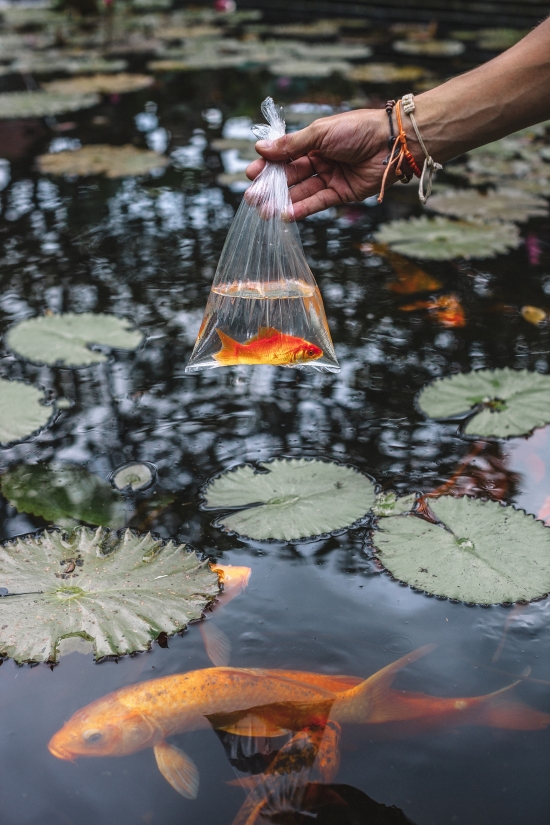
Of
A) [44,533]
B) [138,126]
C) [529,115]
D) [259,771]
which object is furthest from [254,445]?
[138,126]

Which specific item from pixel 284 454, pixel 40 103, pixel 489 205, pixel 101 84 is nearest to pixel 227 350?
pixel 284 454

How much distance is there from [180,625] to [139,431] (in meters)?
0.92

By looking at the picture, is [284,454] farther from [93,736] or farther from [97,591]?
[93,736]

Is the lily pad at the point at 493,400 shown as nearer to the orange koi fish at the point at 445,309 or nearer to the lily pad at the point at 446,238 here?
the orange koi fish at the point at 445,309

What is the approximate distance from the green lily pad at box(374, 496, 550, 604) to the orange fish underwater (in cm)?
26

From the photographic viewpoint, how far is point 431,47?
336 inches

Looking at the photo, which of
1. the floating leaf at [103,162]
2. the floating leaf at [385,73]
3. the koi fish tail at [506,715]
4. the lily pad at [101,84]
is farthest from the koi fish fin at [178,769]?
the floating leaf at [385,73]


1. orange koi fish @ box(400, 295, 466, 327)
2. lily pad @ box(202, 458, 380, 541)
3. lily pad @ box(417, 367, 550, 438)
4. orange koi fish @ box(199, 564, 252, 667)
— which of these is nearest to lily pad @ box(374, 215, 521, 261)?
orange koi fish @ box(400, 295, 466, 327)

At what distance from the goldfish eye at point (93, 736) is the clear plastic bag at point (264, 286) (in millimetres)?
1071

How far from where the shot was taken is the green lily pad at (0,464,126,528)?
2031 millimetres

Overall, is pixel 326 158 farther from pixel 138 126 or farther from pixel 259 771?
pixel 138 126

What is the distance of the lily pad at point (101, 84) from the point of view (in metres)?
6.80

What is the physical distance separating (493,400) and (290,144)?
107 centimetres

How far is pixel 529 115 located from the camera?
2.03 m
